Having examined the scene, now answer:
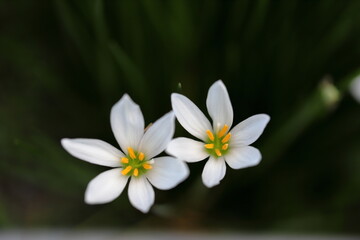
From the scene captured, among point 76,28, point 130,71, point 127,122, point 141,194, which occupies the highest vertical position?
point 76,28

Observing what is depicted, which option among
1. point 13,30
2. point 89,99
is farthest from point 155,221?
point 13,30

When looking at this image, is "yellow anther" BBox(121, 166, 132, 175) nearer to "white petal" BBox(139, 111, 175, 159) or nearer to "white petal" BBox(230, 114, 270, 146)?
"white petal" BBox(139, 111, 175, 159)

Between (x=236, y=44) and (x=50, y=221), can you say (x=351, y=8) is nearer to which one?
(x=236, y=44)

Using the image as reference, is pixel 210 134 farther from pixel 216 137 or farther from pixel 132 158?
pixel 132 158

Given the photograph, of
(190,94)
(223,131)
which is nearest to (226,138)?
(223,131)

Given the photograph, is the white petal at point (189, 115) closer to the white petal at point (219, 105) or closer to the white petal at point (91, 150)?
the white petal at point (219, 105)

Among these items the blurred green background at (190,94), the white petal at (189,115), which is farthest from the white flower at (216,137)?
the blurred green background at (190,94)
